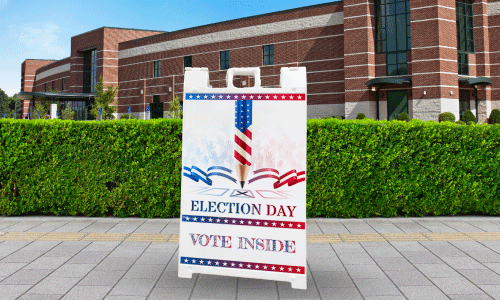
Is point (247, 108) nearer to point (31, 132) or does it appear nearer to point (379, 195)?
point (379, 195)

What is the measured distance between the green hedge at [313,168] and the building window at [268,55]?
112 feet

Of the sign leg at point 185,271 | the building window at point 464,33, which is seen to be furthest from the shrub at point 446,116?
the sign leg at point 185,271

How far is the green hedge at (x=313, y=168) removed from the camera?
8.14 m

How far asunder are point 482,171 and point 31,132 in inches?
363

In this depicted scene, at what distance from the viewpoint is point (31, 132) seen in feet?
27.6

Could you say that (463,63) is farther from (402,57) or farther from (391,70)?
(391,70)

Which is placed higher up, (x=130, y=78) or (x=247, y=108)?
(x=130, y=78)

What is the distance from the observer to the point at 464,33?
35719 millimetres

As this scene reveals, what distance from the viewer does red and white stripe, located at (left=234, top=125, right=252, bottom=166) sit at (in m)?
4.47

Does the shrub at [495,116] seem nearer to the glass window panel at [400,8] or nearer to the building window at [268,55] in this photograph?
the glass window panel at [400,8]

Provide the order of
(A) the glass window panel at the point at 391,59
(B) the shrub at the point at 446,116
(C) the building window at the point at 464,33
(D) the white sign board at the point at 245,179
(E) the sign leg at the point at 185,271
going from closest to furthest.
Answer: (D) the white sign board at the point at 245,179, (E) the sign leg at the point at 185,271, (B) the shrub at the point at 446,116, (A) the glass window panel at the point at 391,59, (C) the building window at the point at 464,33

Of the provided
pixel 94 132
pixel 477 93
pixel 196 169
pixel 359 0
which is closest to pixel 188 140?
pixel 196 169

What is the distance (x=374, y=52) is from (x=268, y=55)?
10909 millimetres

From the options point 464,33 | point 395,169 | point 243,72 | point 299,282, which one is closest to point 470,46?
point 464,33
